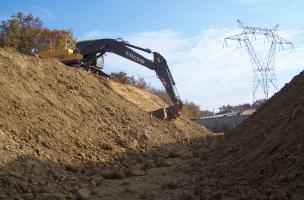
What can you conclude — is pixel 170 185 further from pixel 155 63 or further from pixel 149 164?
pixel 155 63

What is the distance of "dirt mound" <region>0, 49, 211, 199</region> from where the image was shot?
10.5 metres

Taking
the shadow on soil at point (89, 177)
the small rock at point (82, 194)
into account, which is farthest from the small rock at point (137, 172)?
the small rock at point (82, 194)

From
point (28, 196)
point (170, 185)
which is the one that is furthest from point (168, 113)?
point (28, 196)

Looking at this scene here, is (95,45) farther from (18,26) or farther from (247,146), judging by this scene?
(18,26)

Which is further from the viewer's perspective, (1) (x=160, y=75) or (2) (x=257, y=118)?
(1) (x=160, y=75)

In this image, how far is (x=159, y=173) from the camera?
42.4 feet

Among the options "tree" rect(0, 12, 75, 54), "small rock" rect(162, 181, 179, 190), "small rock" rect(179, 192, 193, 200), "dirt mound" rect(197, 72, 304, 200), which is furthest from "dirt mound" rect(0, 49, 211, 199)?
"tree" rect(0, 12, 75, 54)

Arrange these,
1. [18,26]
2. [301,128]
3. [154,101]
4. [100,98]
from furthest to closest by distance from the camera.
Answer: [18,26] → [154,101] → [100,98] → [301,128]

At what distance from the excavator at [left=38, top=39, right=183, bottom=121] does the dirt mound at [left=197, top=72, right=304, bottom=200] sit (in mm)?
8216

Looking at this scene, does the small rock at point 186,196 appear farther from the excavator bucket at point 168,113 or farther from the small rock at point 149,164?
the excavator bucket at point 168,113

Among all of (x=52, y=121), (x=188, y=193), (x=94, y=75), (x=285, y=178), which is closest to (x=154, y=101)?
(x=94, y=75)

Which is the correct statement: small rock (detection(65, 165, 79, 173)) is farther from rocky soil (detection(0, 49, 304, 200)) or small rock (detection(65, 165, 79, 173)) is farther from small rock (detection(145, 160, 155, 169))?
small rock (detection(145, 160, 155, 169))

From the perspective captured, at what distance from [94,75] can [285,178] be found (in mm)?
16115

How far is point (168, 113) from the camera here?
21.4 m
